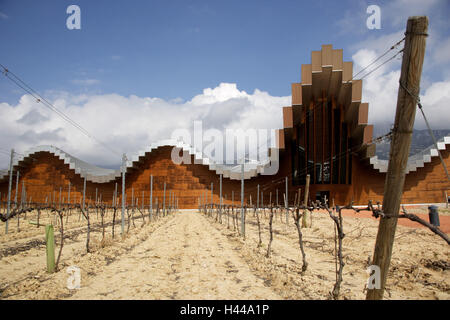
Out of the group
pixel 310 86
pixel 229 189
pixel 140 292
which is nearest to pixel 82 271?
pixel 140 292

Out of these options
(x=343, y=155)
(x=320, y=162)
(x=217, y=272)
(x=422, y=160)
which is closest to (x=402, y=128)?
(x=217, y=272)

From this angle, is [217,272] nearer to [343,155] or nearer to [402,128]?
[402,128]

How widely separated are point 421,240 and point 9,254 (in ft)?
48.1

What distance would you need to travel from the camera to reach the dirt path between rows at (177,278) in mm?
5672

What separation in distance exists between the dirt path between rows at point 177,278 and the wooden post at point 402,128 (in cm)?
255

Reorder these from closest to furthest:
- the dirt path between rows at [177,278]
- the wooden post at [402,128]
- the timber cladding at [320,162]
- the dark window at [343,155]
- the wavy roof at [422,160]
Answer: the wooden post at [402,128] → the dirt path between rows at [177,278] → the timber cladding at [320,162] → the wavy roof at [422,160] → the dark window at [343,155]

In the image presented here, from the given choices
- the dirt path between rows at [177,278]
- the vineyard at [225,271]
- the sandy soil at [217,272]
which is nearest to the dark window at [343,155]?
the vineyard at [225,271]

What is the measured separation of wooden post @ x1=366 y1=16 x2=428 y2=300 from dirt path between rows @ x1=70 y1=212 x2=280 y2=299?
8.37 feet

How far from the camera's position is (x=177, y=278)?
6.82 m

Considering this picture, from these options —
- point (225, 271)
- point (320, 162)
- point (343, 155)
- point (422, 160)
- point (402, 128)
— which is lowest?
point (225, 271)

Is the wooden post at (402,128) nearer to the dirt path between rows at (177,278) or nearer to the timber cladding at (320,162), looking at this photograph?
the dirt path between rows at (177,278)

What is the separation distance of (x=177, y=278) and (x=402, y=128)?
214 inches

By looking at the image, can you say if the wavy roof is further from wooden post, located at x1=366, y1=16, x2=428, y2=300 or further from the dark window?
wooden post, located at x1=366, y1=16, x2=428, y2=300

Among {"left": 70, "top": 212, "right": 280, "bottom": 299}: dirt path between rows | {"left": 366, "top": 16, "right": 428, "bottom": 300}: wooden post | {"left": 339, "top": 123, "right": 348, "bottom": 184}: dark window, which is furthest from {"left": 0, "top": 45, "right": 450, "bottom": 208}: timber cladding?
{"left": 366, "top": 16, "right": 428, "bottom": 300}: wooden post
